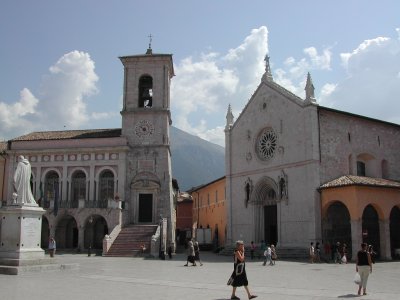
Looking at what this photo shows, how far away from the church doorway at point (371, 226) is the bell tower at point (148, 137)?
16449mm

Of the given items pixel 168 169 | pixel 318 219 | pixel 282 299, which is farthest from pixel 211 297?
pixel 168 169

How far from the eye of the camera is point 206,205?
58.7m

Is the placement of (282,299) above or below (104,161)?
below

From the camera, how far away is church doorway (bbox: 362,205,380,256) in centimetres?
3180

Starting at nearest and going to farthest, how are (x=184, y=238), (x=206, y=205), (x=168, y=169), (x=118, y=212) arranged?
(x=118, y=212), (x=168, y=169), (x=206, y=205), (x=184, y=238)

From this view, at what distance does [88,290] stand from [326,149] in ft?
78.9

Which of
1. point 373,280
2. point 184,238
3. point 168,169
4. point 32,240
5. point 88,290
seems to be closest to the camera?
point 88,290

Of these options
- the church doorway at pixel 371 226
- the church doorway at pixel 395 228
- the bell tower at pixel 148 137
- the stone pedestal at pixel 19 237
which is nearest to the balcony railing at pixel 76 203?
the bell tower at pixel 148 137

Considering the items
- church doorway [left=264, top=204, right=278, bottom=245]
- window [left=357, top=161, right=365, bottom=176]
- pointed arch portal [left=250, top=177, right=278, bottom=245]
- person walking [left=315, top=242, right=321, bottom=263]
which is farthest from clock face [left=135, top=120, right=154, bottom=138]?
person walking [left=315, top=242, right=321, bottom=263]

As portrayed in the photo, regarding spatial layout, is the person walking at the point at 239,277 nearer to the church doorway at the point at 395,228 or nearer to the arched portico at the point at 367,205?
the arched portico at the point at 367,205

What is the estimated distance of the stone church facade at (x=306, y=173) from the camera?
3175 centimetres

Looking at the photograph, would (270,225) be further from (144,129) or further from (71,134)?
(71,134)

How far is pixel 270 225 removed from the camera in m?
37.8

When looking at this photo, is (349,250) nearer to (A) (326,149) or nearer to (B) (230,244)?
(A) (326,149)
